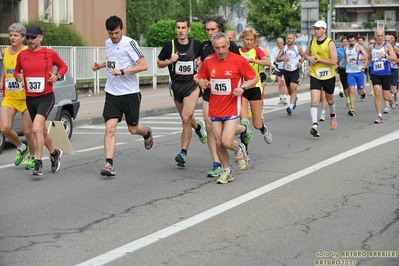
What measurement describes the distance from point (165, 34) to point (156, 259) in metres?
31.1

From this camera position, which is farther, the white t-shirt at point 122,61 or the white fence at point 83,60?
the white fence at point 83,60

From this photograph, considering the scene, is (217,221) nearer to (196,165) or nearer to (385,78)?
(196,165)

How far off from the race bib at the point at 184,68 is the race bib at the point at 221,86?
4.35 feet

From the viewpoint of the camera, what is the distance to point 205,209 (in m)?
8.80

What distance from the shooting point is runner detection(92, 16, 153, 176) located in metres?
11.0

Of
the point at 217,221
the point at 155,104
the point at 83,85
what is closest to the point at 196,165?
the point at 217,221

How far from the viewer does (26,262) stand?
6.69 meters

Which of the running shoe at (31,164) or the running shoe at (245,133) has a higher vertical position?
the running shoe at (245,133)

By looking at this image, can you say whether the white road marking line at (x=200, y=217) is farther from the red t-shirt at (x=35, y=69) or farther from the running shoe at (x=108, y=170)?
the red t-shirt at (x=35, y=69)

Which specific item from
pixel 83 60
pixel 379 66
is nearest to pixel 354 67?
pixel 379 66

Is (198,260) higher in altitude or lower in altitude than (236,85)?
lower

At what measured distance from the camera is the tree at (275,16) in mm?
60469

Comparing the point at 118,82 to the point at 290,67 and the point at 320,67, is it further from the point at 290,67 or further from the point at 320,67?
the point at 290,67

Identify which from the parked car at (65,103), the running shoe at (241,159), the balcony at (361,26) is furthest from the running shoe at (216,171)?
the balcony at (361,26)
